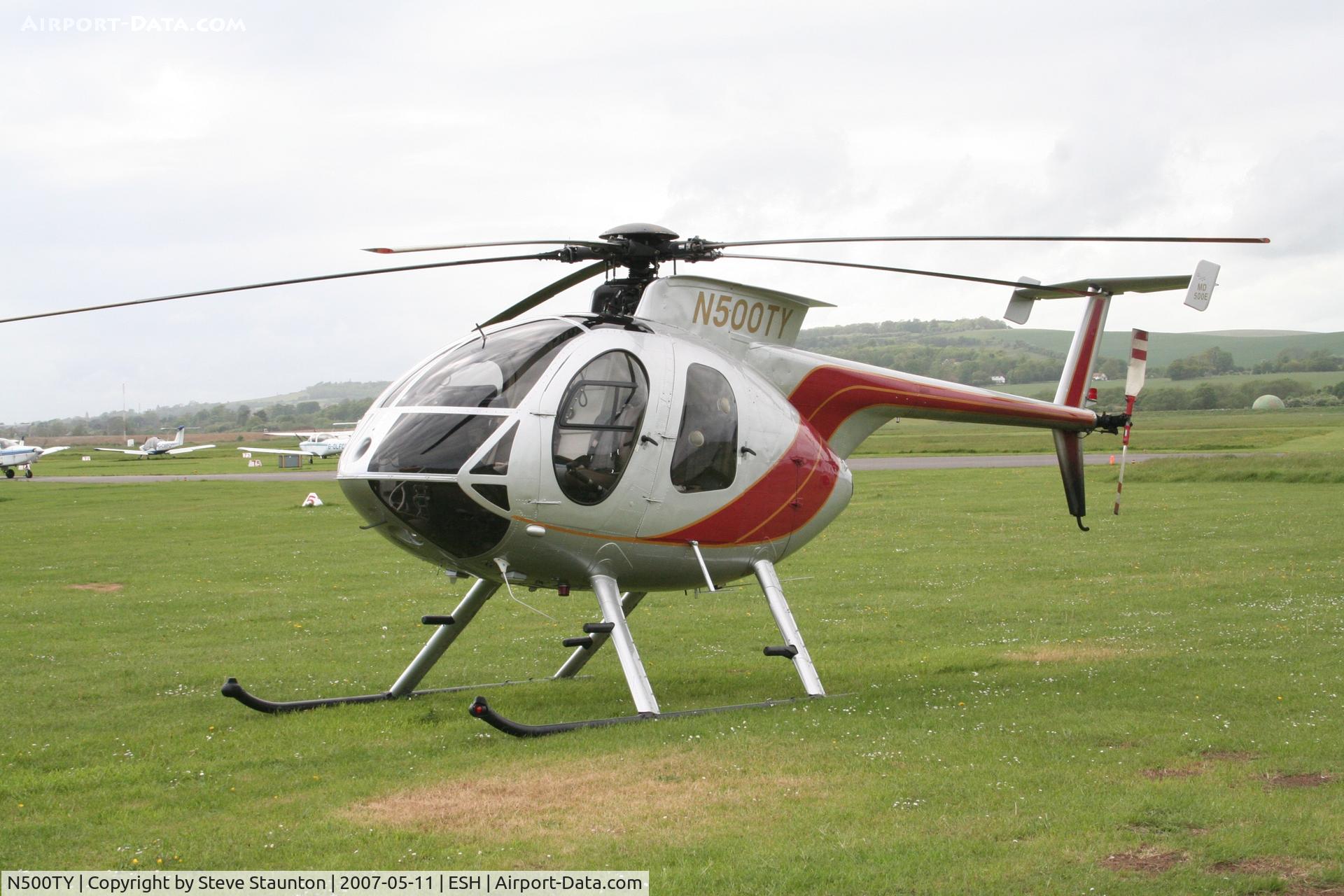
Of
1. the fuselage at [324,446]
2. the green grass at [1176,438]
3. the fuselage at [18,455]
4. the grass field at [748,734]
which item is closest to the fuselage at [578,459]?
the grass field at [748,734]

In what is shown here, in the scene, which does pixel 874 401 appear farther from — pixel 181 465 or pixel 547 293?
pixel 181 465

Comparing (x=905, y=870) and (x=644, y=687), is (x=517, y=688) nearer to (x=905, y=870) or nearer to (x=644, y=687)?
(x=644, y=687)

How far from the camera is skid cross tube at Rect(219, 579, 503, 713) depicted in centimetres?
1034

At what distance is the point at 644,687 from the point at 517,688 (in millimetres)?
2720

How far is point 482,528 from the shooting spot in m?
8.86

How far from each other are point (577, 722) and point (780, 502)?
2.72 m

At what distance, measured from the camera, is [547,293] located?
10.9 metres

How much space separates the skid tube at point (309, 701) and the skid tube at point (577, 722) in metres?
1.65

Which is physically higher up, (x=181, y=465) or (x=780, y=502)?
(x=780, y=502)

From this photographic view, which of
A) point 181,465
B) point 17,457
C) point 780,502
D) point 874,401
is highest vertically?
point 874,401

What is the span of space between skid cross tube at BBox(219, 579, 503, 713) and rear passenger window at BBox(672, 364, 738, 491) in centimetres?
194

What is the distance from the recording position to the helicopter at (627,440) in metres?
8.80

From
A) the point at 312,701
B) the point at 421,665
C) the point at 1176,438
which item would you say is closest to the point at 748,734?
the point at 421,665

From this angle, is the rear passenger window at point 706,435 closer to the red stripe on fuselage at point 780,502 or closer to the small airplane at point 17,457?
the red stripe on fuselage at point 780,502
